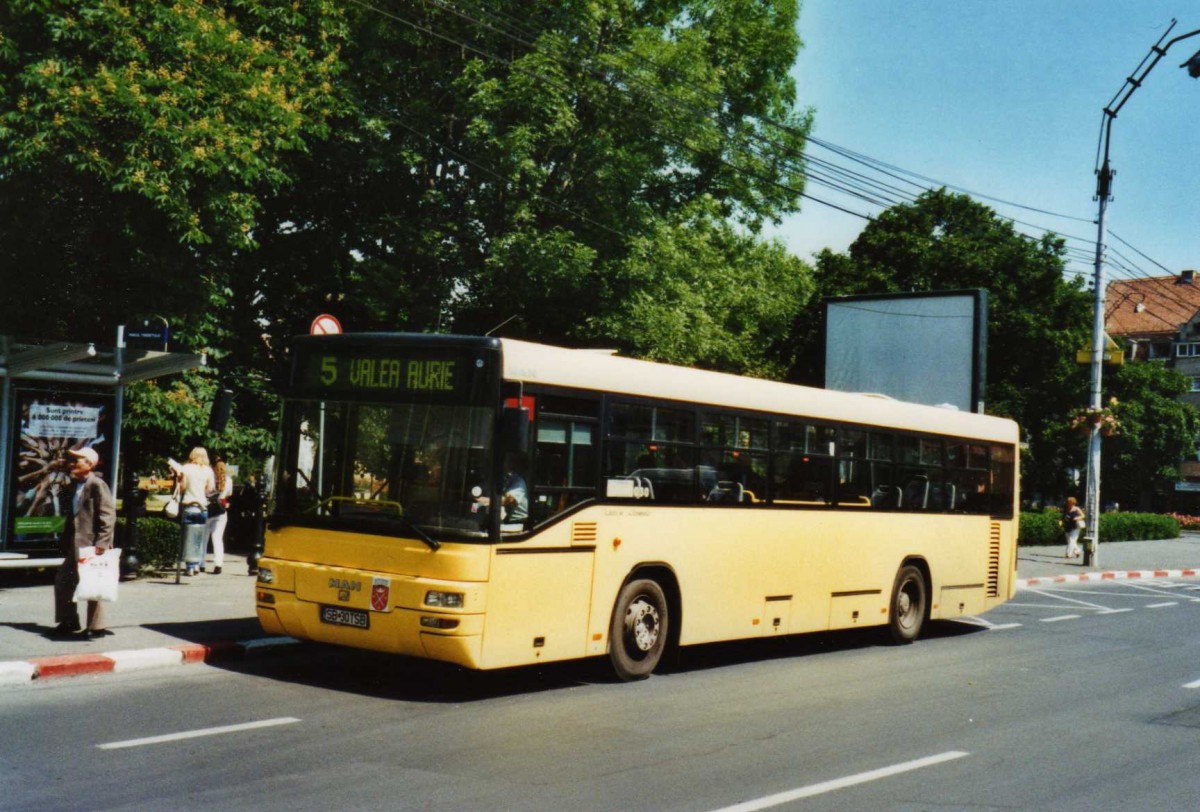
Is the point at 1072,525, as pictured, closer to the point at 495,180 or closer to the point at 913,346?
the point at 913,346

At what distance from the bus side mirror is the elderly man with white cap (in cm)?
374

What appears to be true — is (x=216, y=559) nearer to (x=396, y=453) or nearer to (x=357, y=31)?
(x=396, y=453)

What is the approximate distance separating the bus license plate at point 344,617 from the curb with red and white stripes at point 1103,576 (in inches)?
704

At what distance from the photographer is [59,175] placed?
14.4 metres

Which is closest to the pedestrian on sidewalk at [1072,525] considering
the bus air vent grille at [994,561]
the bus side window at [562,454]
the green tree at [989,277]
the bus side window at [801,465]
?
the green tree at [989,277]

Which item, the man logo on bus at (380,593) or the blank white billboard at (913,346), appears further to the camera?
the blank white billboard at (913,346)

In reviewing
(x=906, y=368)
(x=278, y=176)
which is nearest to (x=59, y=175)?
(x=278, y=176)

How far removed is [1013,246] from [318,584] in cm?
4281

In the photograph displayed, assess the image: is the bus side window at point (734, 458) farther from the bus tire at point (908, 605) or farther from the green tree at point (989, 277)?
the green tree at point (989, 277)

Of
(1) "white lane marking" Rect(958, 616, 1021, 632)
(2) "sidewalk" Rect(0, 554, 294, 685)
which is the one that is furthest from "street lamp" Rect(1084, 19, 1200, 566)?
(2) "sidewalk" Rect(0, 554, 294, 685)

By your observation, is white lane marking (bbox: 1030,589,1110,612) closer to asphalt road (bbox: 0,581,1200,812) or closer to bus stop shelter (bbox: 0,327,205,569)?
asphalt road (bbox: 0,581,1200,812)

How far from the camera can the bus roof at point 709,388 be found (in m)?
10.2

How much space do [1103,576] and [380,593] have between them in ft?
73.3

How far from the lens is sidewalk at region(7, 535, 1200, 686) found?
10.2m
